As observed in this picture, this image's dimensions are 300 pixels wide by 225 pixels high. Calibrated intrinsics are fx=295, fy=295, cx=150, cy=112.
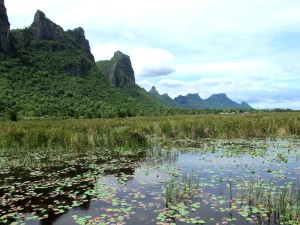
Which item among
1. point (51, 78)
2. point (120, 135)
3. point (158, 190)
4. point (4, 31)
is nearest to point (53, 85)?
point (51, 78)

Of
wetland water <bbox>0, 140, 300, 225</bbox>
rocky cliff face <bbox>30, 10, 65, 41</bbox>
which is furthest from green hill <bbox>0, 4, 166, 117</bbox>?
wetland water <bbox>0, 140, 300, 225</bbox>

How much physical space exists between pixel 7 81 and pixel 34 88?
24.9 ft

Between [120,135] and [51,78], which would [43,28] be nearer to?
[51,78]

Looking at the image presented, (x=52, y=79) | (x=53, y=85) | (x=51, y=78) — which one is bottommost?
(x=53, y=85)

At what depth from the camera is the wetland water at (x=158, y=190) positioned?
6.93 metres

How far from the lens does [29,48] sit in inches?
4375

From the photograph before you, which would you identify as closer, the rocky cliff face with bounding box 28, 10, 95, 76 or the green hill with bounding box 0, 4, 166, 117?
the green hill with bounding box 0, 4, 166, 117

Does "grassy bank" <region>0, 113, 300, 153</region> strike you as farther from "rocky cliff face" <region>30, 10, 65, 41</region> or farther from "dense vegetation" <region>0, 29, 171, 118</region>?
"rocky cliff face" <region>30, 10, 65, 41</region>

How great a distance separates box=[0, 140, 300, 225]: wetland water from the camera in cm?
693

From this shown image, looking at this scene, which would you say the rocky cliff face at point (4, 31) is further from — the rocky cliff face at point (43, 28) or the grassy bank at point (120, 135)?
the grassy bank at point (120, 135)

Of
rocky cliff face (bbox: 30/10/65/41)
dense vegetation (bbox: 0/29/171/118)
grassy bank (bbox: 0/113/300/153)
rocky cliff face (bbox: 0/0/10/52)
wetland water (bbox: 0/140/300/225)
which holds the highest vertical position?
rocky cliff face (bbox: 30/10/65/41)

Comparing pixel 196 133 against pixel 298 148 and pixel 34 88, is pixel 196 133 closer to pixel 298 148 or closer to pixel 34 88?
pixel 298 148

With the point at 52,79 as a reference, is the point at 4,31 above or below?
above

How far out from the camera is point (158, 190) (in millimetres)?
9062
